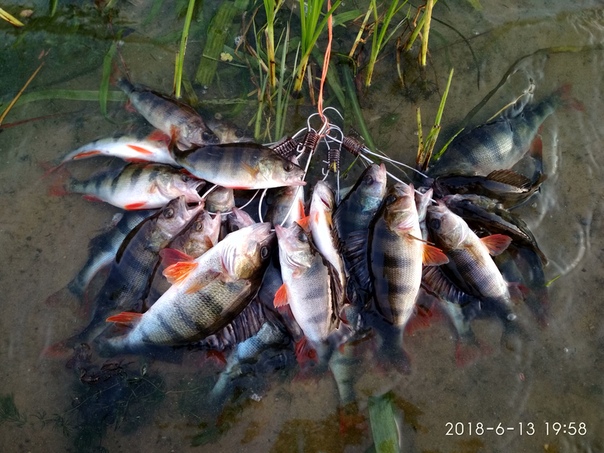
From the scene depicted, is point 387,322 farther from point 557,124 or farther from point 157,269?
point 557,124

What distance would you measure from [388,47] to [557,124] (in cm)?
190

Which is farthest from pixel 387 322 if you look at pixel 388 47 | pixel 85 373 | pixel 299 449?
pixel 388 47

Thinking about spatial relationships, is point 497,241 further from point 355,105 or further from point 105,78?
point 105,78

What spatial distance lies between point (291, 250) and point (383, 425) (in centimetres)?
166

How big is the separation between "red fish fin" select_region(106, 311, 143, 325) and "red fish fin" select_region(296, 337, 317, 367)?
1249 millimetres

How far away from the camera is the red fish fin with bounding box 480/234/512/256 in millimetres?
3609

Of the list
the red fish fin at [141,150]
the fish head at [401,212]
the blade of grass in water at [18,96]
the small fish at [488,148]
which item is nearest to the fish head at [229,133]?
the red fish fin at [141,150]

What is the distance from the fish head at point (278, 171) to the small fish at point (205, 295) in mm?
423

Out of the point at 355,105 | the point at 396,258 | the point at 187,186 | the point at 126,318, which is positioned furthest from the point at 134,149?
the point at 396,258

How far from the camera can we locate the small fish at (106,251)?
3781 millimetres

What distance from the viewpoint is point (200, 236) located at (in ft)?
11.7

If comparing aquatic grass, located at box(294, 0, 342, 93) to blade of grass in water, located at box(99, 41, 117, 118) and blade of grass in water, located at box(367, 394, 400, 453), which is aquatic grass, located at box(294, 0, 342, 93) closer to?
blade of grass in water, located at box(99, 41, 117, 118)

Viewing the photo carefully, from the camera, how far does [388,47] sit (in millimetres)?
4805

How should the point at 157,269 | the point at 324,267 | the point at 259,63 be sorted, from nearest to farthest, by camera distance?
the point at 324,267 → the point at 157,269 → the point at 259,63
